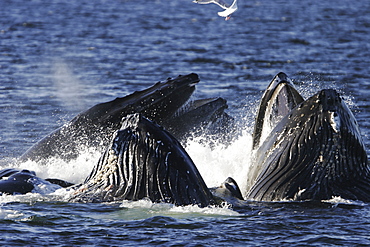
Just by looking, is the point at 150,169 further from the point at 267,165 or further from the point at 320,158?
the point at 320,158

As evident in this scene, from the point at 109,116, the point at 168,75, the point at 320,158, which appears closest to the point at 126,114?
the point at 109,116

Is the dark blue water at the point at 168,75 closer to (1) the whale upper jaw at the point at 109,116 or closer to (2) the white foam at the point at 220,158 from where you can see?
(2) the white foam at the point at 220,158

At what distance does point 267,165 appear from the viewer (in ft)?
29.5

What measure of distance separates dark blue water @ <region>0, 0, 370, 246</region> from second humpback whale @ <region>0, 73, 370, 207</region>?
0.51ft

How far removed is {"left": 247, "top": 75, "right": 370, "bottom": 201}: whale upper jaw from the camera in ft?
28.2

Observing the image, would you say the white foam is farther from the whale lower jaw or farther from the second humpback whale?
the whale lower jaw

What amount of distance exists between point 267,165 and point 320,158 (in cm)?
65

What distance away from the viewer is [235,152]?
1232cm

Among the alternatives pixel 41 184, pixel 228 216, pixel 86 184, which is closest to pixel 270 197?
pixel 228 216

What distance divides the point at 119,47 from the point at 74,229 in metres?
20.5

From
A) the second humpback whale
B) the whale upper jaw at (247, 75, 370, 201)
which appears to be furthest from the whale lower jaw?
the whale upper jaw at (247, 75, 370, 201)

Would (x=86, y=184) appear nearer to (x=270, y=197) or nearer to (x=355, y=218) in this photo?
(x=270, y=197)

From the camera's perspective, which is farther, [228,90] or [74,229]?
[228,90]

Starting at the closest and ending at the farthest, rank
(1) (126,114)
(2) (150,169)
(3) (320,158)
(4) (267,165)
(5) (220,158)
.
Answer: (2) (150,169) < (3) (320,158) < (4) (267,165) < (1) (126,114) < (5) (220,158)
